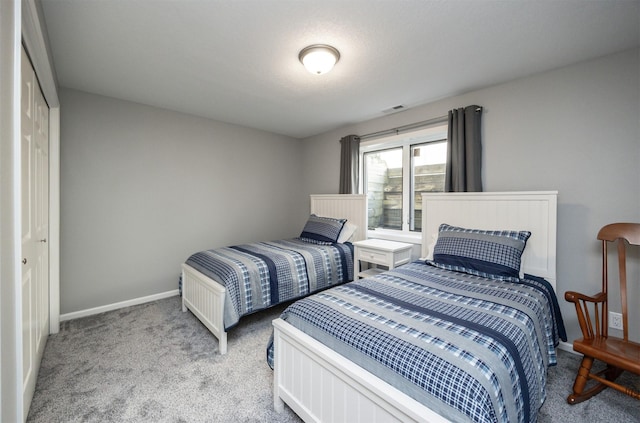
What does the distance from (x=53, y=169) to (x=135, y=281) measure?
1411 millimetres

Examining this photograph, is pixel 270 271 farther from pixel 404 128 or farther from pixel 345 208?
pixel 404 128

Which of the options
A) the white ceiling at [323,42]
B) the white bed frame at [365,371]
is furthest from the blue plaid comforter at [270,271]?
the white ceiling at [323,42]

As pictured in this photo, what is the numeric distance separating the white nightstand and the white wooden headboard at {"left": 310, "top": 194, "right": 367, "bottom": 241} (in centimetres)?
47

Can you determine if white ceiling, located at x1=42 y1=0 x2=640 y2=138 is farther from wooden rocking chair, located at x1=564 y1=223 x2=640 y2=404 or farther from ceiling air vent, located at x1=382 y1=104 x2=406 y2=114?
wooden rocking chair, located at x1=564 y1=223 x2=640 y2=404

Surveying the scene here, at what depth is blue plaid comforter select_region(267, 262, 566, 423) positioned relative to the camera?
98 cm

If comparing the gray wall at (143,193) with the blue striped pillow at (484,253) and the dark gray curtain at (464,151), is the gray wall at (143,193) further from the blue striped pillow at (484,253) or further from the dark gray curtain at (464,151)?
the blue striped pillow at (484,253)

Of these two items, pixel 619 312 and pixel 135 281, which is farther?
pixel 135 281

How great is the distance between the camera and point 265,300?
246 centimetres

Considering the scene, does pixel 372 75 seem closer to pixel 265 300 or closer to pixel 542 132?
pixel 542 132

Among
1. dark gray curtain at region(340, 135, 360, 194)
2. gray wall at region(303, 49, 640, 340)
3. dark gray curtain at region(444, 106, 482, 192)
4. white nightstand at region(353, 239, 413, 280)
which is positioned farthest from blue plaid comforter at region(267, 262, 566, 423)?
dark gray curtain at region(340, 135, 360, 194)

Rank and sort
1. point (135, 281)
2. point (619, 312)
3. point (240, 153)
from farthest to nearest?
1. point (240, 153)
2. point (135, 281)
3. point (619, 312)

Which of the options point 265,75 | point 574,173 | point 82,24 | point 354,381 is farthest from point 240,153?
point 574,173

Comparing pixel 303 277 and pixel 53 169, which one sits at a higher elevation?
pixel 53 169

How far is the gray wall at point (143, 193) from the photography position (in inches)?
109
